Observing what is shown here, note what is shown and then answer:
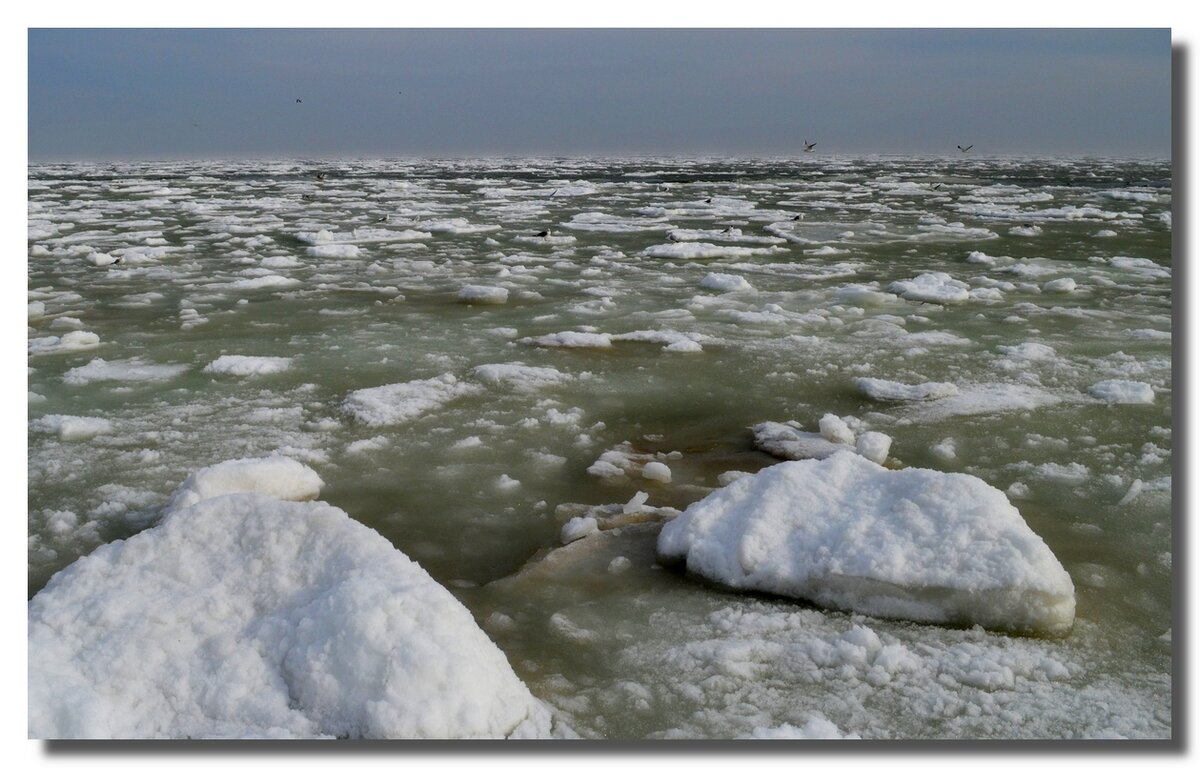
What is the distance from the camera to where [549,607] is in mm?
2490

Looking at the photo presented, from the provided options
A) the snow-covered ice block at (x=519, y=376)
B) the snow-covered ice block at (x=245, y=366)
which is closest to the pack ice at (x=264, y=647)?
the snow-covered ice block at (x=519, y=376)

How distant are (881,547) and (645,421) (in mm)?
1864

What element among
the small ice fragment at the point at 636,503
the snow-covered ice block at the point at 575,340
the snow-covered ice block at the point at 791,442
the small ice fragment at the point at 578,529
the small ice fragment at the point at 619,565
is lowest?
the small ice fragment at the point at 619,565

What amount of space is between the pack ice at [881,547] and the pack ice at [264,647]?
83 cm

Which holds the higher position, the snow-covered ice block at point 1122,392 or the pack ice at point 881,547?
the snow-covered ice block at point 1122,392

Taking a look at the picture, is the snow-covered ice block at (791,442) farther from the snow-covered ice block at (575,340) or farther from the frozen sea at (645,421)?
the snow-covered ice block at (575,340)

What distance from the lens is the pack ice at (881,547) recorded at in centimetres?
232

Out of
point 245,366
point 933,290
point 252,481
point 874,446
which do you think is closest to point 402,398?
point 245,366

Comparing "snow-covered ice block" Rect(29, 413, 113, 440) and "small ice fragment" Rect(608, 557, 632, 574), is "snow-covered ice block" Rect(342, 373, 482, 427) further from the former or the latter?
"small ice fragment" Rect(608, 557, 632, 574)

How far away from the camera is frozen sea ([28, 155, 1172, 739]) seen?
7.01 ft

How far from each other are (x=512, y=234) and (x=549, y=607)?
10.2m

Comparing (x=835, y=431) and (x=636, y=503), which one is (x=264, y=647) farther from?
(x=835, y=431)

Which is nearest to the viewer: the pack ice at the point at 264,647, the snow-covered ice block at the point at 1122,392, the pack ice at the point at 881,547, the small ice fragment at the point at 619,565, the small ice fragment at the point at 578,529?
the pack ice at the point at 264,647

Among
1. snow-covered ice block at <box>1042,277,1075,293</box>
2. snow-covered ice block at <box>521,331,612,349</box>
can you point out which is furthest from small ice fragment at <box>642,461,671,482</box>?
snow-covered ice block at <box>1042,277,1075,293</box>
